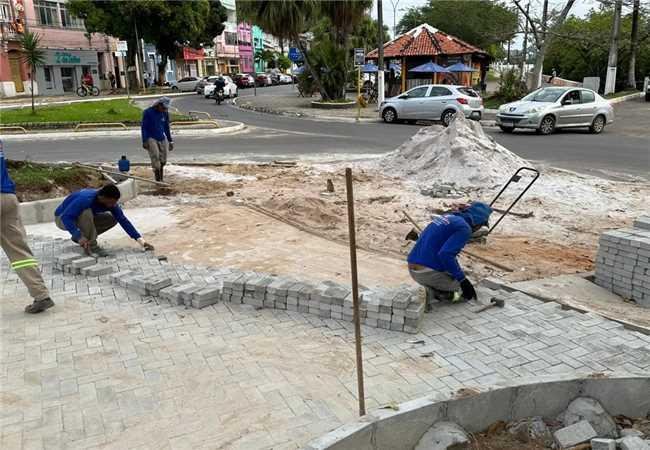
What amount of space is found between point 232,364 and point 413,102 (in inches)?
751

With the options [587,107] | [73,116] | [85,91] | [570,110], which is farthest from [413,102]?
[85,91]

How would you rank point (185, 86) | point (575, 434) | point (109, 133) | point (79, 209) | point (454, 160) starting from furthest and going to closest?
point (185, 86) → point (109, 133) → point (454, 160) → point (79, 209) → point (575, 434)

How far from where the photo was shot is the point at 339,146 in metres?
16.6

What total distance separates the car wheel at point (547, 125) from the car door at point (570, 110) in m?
0.23

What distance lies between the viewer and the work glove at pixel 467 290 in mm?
5227

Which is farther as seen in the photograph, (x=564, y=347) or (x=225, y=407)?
(x=564, y=347)

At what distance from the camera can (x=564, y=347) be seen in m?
4.47

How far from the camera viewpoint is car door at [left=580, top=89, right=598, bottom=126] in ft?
62.6

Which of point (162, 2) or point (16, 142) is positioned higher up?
point (162, 2)

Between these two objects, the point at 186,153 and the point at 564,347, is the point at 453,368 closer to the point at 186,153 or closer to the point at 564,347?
the point at 564,347

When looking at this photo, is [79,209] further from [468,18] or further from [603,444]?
[468,18]

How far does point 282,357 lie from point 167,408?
3.33 feet

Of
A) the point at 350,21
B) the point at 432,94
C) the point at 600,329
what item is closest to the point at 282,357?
the point at 600,329

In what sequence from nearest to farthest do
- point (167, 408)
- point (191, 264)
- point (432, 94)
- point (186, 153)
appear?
1. point (167, 408)
2. point (191, 264)
3. point (186, 153)
4. point (432, 94)
